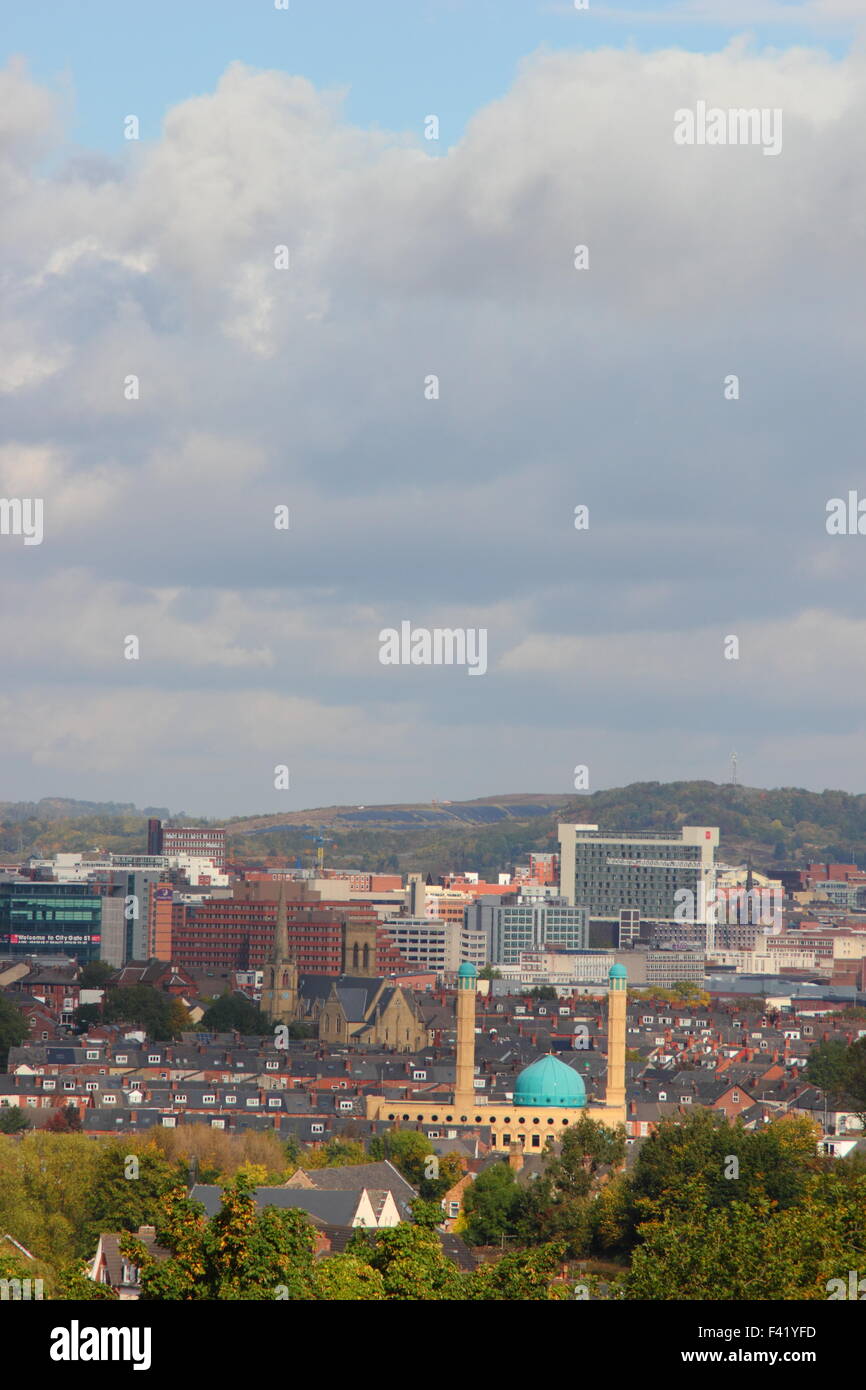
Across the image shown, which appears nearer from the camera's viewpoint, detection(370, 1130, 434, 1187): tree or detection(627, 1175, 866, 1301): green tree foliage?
detection(627, 1175, 866, 1301): green tree foliage

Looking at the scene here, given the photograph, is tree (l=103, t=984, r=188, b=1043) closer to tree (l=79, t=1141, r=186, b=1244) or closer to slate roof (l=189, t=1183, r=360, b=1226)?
tree (l=79, t=1141, r=186, b=1244)

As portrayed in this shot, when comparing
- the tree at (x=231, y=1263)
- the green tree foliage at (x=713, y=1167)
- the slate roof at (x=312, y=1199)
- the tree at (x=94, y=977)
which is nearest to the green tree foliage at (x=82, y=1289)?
the tree at (x=231, y=1263)

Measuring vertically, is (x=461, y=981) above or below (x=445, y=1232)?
above

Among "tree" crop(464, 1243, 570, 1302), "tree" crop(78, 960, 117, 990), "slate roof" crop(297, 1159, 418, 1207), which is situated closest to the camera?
"tree" crop(464, 1243, 570, 1302)

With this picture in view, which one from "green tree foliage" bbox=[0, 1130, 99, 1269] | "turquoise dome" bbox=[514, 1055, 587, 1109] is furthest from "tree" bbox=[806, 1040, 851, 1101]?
"green tree foliage" bbox=[0, 1130, 99, 1269]

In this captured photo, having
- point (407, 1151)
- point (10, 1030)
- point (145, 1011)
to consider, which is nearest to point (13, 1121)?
point (407, 1151)

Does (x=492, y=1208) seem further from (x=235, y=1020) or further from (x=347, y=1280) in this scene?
(x=235, y=1020)

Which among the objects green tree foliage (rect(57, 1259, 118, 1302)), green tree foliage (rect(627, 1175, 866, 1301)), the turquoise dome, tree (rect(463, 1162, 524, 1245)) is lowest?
tree (rect(463, 1162, 524, 1245))
